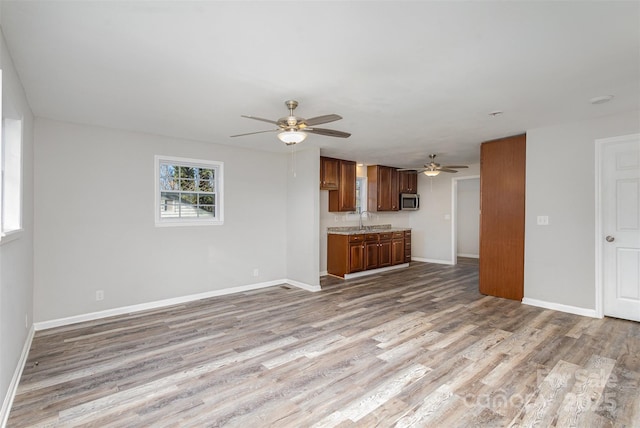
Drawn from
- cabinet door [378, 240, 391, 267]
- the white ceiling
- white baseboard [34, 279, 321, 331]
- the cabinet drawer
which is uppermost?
the white ceiling

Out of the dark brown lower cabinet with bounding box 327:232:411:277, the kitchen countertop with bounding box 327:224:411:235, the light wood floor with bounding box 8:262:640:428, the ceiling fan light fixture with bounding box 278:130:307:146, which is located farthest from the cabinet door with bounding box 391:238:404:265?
the ceiling fan light fixture with bounding box 278:130:307:146

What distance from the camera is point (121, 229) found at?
4117mm

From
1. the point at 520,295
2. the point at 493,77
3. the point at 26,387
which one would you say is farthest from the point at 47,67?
the point at 520,295

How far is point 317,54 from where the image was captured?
86.7 inches

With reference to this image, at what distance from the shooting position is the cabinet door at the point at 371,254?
6520 mm

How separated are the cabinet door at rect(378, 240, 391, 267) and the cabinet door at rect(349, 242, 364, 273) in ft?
2.06

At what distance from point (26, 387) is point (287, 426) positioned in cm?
214

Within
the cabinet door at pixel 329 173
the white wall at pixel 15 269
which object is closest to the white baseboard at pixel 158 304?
the white wall at pixel 15 269

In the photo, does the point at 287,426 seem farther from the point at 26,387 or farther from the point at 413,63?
the point at 413,63

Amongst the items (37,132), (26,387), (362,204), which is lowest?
(26,387)

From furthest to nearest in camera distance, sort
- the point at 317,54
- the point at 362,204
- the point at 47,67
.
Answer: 1. the point at 362,204
2. the point at 47,67
3. the point at 317,54

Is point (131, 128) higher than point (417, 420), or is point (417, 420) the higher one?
point (131, 128)

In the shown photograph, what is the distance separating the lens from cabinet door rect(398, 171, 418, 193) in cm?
801

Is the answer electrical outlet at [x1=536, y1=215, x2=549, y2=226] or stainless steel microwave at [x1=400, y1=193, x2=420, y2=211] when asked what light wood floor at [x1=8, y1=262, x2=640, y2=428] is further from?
stainless steel microwave at [x1=400, y1=193, x2=420, y2=211]
